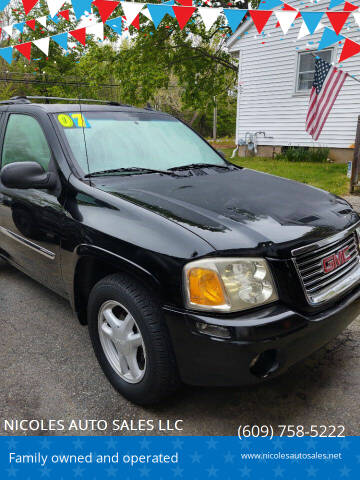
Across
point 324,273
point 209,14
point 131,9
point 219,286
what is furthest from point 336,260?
point 131,9

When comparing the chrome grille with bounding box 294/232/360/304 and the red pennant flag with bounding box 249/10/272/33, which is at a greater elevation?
the red pennant flag with bounding box 249/10/272/33

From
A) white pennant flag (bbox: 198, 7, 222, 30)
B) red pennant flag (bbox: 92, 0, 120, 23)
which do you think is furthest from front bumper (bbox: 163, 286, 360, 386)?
red pennant flag (bbox: 92, 0, 120, 23)

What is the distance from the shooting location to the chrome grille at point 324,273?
200 cm

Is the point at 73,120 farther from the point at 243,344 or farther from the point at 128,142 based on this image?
the point at 243,344

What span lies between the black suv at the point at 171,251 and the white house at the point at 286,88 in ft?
32.8

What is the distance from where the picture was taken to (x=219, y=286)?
1832mm

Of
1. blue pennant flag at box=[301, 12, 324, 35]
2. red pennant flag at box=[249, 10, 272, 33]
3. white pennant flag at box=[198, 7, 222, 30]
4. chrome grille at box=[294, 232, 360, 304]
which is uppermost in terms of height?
red pennant flag at box=[249, 10, 272, 33]

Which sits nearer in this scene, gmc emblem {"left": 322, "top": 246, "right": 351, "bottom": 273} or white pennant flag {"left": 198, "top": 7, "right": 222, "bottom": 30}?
gmc emblem {"left": 322, "top": 246, "right": 351, "bottom": 273}

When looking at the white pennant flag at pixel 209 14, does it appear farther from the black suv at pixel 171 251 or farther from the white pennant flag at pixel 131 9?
the black suv at pixel 171 251

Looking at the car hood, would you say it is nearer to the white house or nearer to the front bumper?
the front bumper

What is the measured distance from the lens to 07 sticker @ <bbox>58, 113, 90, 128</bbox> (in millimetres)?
2857

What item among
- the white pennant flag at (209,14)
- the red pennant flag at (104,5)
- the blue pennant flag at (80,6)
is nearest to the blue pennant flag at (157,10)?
the red pennant flag at (104,5)

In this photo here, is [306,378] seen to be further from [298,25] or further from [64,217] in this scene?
[298,25]

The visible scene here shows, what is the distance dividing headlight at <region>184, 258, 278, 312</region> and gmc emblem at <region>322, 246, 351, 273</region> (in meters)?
0.52
